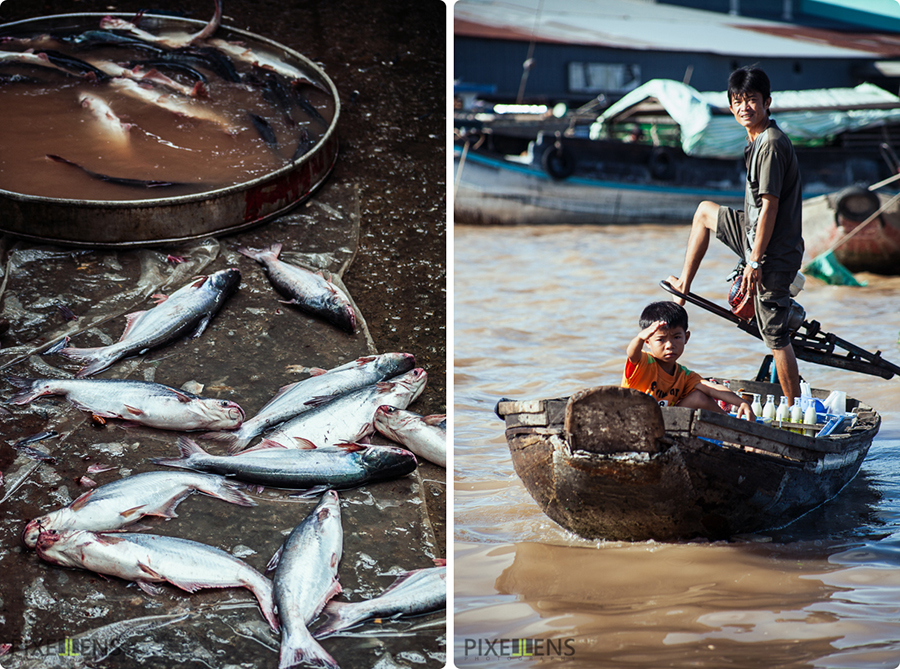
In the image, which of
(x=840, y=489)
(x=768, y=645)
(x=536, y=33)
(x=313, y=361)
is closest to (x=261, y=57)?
(x=313, y=361)

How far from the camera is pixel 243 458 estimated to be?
3000 millimetres

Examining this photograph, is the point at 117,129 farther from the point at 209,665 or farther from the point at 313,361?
the point at 209,665

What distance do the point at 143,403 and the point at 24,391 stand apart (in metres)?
0.55

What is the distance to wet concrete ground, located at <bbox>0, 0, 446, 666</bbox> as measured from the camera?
2.49 meters

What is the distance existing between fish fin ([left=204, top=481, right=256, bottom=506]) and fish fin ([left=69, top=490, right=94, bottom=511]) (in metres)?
0.38

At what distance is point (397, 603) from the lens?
8.36ft

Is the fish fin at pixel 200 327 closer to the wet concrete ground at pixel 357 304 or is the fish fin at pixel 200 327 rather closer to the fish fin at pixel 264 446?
the wet concrete ground at pixel 357 304

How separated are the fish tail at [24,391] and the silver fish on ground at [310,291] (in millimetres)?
1210

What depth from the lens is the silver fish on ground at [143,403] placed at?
10.4ft

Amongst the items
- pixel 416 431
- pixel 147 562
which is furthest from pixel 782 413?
pixel 147 562

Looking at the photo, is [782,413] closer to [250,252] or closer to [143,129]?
[250,252]

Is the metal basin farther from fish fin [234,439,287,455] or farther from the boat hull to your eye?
the boat hull

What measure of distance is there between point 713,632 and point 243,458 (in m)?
1.75

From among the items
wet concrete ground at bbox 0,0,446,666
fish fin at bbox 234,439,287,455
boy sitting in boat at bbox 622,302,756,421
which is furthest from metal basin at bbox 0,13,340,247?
boy sitting in boat at bbox 622,302,756,421
